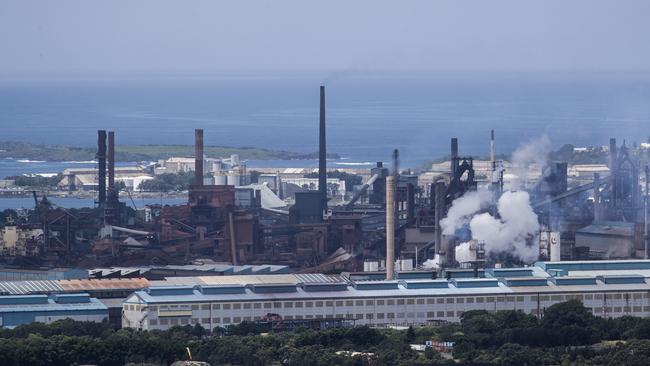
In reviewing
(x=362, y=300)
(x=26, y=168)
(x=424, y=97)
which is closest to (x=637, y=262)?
(x=362, y=300)

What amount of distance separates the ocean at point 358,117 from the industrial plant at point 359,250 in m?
16.6

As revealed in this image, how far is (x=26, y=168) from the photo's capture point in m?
95.6

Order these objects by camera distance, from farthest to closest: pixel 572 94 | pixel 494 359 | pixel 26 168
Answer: pixel 572 94
pixel 26 168
pixel 494 359

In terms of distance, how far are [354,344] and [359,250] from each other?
1660 cm

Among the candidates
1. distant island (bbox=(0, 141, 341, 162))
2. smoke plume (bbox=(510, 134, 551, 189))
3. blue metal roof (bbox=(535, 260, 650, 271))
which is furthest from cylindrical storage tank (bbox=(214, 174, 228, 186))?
blue metal roof (bbox=(535, 260, 650, 271))

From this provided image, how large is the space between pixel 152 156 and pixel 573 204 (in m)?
40.6

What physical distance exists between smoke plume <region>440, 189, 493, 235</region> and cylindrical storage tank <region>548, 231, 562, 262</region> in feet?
7.75

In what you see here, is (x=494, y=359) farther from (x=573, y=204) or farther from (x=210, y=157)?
(x=210, y=157)

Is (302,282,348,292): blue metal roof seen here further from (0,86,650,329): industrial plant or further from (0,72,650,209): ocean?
(0,72,650,209): ocean

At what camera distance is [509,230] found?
50.3m

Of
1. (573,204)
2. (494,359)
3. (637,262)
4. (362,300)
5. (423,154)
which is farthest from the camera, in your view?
(423,154)

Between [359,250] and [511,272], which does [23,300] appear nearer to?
[511,272]

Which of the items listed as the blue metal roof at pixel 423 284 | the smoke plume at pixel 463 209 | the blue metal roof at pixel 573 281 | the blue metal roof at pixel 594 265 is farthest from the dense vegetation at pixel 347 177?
the blue metal roof at pixel 423 284

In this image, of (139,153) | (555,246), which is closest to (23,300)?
(555,246)
